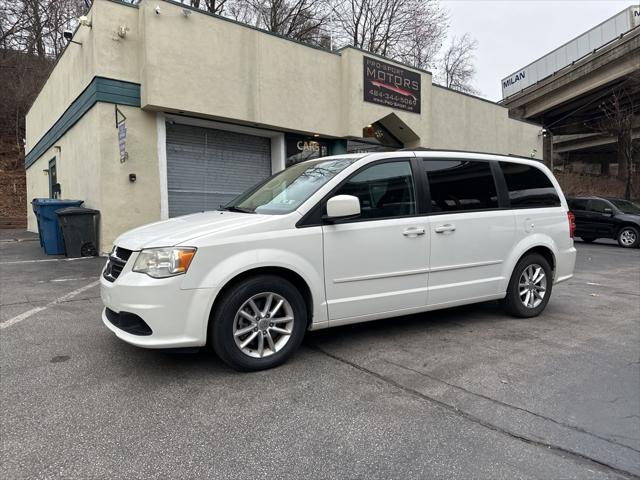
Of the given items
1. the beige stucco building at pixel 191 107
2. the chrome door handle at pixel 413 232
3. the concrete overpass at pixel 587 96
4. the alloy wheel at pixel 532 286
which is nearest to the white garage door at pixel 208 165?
the beige stucco building at pixel 191 107

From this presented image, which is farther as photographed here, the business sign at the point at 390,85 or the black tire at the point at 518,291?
the business sign at the point at 390,85

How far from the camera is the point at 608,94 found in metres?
30.8

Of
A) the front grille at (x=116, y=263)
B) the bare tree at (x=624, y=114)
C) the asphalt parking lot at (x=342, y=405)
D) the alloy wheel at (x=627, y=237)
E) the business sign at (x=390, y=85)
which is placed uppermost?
the bare tree at (x=624, y=114)

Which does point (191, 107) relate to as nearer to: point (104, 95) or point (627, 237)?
point (104, 95)

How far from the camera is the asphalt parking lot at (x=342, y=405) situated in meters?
2.48

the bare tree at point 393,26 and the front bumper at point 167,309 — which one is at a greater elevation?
the bare tree at point 393,26

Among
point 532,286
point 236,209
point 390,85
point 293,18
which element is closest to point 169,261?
point 236,209

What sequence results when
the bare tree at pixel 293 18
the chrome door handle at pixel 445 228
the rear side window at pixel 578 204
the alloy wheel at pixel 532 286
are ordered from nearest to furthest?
1. the chrome door handle at pixel 445 228
2. the alloy wheel at pixel 532 286
3. the rear side window at pixel 578 204
4. the bare tree at pixel 293 18

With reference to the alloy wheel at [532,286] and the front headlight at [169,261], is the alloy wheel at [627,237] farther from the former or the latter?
the front headlight at [169,261]

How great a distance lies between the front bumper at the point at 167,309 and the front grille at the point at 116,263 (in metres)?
0.28

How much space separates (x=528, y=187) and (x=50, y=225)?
393 inches

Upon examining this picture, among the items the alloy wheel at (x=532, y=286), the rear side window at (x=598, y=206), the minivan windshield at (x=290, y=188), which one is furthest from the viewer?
the rear side window at (x=598, y=206)

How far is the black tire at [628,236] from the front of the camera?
49.5ft

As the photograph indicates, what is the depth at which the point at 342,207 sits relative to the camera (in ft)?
12.4
